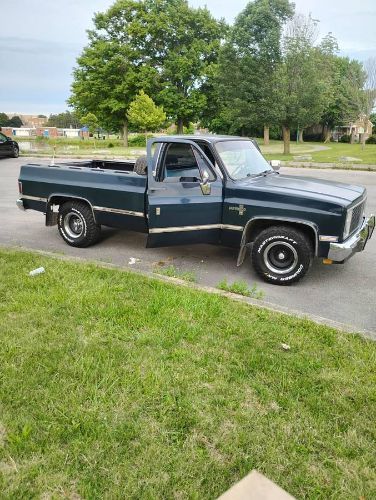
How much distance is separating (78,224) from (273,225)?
3.15m

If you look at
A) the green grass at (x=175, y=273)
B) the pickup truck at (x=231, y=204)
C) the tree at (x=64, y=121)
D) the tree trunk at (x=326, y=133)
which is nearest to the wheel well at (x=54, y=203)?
the pickup truck at (x=231, y=204)

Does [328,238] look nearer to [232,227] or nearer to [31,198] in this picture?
[232,227]

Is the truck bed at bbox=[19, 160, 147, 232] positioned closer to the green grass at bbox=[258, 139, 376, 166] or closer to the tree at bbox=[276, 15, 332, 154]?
the green grass at bbox=[258, 139, 376, 166]

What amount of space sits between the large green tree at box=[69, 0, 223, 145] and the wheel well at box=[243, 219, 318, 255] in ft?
122

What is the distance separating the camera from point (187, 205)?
5344mm

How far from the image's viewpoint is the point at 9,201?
35.6 ft

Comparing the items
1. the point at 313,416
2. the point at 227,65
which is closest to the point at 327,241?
the point at 313,416

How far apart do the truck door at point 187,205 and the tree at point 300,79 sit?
20.3 metres

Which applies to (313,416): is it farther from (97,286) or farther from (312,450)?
(97,286)

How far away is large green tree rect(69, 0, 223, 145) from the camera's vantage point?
39406 millimetres

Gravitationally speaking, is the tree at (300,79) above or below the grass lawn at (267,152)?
above

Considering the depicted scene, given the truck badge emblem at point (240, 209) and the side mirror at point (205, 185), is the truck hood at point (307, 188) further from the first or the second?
the side mirror at point (205, 185)

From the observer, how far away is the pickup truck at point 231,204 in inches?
191

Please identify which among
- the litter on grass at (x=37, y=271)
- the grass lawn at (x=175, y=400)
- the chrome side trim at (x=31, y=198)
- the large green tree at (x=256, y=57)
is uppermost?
the large green tree at (x=256, y=57)
